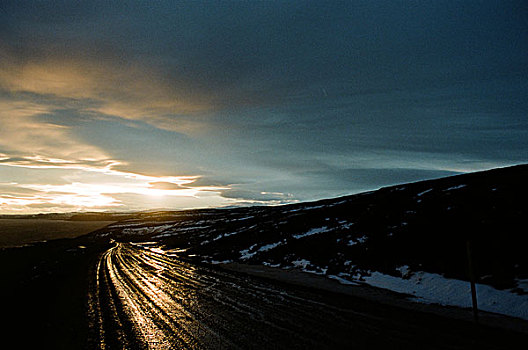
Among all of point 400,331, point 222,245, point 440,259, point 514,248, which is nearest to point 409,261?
point 440,259

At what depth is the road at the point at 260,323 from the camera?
25.8ft

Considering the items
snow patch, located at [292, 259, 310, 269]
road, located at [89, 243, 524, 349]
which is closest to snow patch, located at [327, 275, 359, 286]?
road, located at [89, 243, 524, 349]

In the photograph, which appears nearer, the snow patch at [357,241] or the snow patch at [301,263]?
the snow patch at [301,263]

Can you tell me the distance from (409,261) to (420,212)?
526 inches

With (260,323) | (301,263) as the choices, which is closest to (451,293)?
(260,323)

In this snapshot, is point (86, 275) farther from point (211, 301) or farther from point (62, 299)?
point (211, 301)

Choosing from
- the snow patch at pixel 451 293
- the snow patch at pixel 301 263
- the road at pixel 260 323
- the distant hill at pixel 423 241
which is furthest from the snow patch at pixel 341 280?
the snow patch at pixel 301 263

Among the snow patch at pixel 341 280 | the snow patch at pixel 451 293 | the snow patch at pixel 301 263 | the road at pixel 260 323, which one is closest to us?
the road at pixel 260 323

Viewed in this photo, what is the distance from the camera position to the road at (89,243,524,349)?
7855 millimetres

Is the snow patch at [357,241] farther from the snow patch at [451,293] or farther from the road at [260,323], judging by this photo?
the road at [260,323]

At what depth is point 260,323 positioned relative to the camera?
31.2 feet

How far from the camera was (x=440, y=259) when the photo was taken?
19.1m

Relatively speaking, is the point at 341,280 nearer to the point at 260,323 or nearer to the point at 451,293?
the point at 451,293

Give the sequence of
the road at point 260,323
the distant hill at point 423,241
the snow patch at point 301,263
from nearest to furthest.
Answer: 1. the road at point 260,323
2. the distant hill at point 423,241
3. the snow patch at point 301,263
